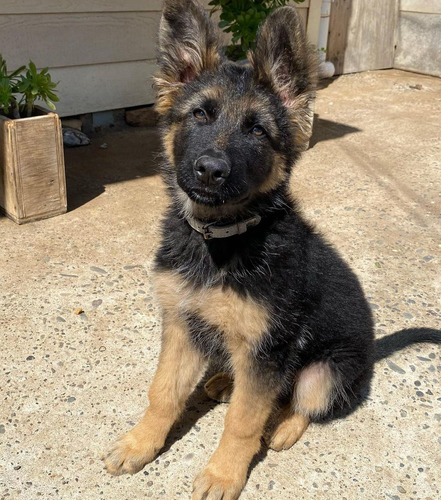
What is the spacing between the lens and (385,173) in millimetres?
6270

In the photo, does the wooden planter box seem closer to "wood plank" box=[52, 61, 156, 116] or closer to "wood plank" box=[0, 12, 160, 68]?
"wood plank" box=[0, 12, 160, 68]

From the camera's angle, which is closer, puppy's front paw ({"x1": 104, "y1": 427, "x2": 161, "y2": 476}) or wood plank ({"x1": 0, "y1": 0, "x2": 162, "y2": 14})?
puppy's front paw ({"x1": 104, "y1": 427, "x2": 161, "y2": 476})

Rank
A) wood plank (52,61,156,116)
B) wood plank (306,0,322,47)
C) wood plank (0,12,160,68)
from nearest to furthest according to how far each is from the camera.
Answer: wood plank (0,12,160,68) → wood plank (52,61,156,116) → wood plank (306,0,322,47)

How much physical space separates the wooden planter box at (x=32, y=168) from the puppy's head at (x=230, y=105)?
2068 millimetres

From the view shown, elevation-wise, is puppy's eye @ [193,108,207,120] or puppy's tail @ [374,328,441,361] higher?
puppy's eye @ [193,108,207,120]

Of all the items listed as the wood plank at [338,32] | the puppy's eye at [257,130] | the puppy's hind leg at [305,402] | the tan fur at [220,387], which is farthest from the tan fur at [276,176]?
the wood plank at [338,32]

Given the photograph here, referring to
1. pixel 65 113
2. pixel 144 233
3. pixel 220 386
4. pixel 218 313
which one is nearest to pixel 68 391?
pixel 220 386

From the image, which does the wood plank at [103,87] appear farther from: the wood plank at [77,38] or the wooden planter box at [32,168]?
the wooden planter box at [32,168]

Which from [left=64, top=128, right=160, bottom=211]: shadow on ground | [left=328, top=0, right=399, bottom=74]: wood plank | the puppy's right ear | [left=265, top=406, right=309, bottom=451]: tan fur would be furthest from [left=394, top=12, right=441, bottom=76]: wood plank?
[left=265, top=406, right=309, bottom=451]: tan fur

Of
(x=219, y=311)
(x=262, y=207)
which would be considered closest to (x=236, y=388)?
(x=219, y=311)

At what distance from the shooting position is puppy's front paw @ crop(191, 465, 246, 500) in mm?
2586

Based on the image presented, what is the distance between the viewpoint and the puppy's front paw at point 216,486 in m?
2.59

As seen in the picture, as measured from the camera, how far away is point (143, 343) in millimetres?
3562

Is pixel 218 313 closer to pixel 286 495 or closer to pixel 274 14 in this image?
pixel 286 495
